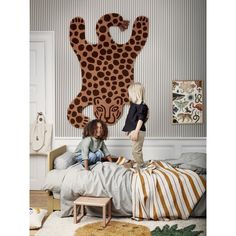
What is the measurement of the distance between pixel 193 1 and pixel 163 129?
156 cm

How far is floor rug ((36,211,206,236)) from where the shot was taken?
3.07 metres

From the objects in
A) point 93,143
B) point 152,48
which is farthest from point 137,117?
point 152,48

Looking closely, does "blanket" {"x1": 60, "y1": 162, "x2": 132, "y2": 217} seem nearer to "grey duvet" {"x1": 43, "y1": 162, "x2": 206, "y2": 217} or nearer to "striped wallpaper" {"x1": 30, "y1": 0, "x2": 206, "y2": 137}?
"grey duvet" {"x1": 43, "y1": 162, "x2": 206, "y2": 217}

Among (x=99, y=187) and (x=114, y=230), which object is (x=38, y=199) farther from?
(x=114, y=230)

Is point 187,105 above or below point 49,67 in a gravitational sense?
below

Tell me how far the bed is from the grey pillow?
123 millimetres

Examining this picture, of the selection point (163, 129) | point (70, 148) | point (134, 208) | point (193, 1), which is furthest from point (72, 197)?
point (193, 1)

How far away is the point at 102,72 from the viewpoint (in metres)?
4.72

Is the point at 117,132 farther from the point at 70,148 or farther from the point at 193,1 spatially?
the point at 193,1

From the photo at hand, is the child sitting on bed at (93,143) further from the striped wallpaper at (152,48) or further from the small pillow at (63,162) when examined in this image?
the striped wallpaper at (152,48)

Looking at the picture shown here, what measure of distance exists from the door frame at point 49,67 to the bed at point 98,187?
51.3 inches

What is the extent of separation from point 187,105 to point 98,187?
1.81 metres

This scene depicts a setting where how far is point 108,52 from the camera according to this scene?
4.71 metres

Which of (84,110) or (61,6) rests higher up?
(61,6)
